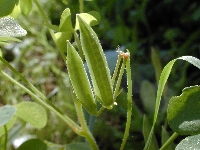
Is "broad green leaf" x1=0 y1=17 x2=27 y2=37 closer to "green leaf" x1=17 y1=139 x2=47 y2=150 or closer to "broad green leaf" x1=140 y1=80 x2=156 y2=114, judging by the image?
"green leaf" x1=17 y1=139 x2=47 y2=150

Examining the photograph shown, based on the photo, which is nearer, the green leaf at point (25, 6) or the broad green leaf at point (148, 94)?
the green leaf at point (25, 6)

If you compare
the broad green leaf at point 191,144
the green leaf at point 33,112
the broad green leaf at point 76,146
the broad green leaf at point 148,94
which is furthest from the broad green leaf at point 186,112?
the broad green leaf at point 148,94

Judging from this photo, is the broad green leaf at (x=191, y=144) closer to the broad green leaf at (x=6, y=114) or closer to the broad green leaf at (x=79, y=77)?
the broad green leaf at (x=79, y=77)

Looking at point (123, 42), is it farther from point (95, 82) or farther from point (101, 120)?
point (95, 82)

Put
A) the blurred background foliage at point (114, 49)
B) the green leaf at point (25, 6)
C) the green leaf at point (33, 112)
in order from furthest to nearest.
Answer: the blurred background foliage at point (114, 49), the green leaf at point (33, 112), the green leaf at point (25, 6)

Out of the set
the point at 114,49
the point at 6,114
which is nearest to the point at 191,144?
the point at 6,114

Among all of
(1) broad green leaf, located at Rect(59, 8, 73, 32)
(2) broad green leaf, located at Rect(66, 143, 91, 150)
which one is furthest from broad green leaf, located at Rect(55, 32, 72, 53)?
(2) broad green leaf, located at Rect(66, 143, 91, 150)

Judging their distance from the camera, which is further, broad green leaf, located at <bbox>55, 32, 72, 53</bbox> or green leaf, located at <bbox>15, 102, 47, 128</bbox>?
green leaf, located at <bbox>15, 102, 47, 128</bbox>

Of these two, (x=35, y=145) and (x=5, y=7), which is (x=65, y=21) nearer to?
(x=5, y=7)
